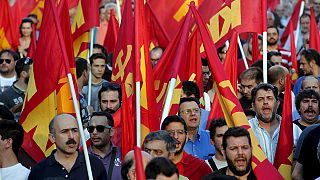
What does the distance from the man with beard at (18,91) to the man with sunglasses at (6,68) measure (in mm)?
Answer: 1207

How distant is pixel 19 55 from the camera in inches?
736

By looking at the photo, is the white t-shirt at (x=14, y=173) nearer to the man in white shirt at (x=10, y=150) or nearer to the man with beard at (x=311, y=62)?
the man in white shirt at (x=10, y=150)

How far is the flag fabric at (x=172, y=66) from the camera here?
1277 centimetres

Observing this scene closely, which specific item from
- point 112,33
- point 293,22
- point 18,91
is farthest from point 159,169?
point 293,22

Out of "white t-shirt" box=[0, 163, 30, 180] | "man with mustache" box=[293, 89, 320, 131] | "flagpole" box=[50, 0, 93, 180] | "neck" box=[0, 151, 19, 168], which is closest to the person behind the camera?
"flagpole" box=[50, 0, 93, 180]

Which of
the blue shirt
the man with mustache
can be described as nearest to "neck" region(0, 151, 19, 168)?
Answer: the blue shirt

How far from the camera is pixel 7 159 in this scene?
1155cm

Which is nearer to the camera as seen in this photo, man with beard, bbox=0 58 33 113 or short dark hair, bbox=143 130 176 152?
short dark hair, bbox=143 130 176 152

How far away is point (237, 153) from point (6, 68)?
6.60 metres

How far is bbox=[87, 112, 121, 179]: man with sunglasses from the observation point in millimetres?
12088

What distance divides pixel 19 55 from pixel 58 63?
605 centimetres

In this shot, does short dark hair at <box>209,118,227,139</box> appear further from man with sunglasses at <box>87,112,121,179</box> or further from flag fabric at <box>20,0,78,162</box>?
flag fabric at <box>20,0,78,162</box>

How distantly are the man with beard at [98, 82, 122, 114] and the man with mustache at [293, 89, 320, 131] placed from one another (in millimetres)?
2011

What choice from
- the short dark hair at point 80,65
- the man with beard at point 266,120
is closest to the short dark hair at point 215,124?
the man with beard at point 266,120
